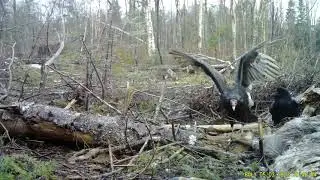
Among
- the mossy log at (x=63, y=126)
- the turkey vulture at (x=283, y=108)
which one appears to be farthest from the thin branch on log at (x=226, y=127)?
the mossy log at (x=63, y=126)

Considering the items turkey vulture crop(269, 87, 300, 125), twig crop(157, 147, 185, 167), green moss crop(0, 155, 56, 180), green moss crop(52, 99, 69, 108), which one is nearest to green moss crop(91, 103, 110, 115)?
green moss crop(52, 99, 69, 108)

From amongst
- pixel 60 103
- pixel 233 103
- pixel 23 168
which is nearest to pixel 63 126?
pixel 23 168

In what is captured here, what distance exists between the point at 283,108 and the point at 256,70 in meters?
1.30

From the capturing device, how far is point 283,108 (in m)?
7.12

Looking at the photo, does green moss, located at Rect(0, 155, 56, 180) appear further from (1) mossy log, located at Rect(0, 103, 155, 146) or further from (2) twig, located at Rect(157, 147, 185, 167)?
(2) twig, located at Rect(157, 147, 185, 167)

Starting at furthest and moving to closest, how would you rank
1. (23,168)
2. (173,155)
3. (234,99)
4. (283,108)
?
(234,99)
(283,108)
(173,155)
(23,168)

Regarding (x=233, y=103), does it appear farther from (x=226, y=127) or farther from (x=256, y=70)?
(x=256, y=70)

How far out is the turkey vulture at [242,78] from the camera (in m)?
7.28

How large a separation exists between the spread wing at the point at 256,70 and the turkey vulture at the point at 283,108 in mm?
838

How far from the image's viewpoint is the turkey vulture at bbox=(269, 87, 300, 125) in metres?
7.12

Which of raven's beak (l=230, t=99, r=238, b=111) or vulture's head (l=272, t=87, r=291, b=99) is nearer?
raven's beak (l=230, t=99, r=238, b=111)

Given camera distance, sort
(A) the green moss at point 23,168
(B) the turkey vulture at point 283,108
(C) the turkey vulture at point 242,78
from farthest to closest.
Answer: (C) the turkey vulture at point 242,78 < (B) the turkey vulture at point 283,108 < (A) the green moss at point 23,168

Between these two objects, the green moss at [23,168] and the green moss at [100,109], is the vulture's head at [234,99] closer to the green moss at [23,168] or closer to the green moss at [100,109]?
the green moss at [100,109]

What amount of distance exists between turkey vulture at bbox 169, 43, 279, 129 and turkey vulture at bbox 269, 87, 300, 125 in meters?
0.37
